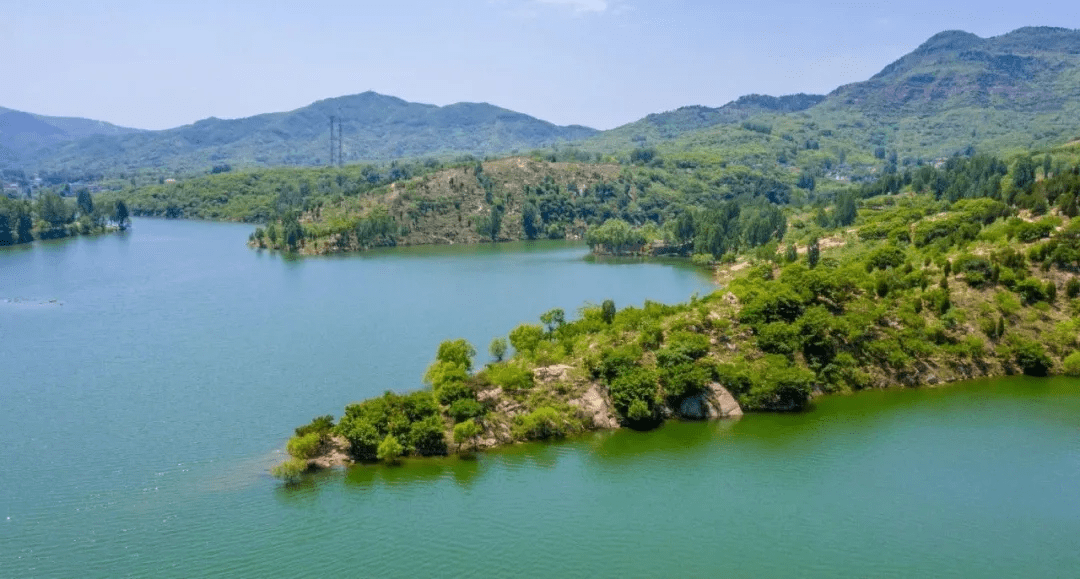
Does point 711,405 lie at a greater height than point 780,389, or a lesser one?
lesser

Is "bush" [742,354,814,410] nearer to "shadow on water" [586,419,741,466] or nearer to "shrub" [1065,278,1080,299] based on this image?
"shadow on water" [586,419,741,466]

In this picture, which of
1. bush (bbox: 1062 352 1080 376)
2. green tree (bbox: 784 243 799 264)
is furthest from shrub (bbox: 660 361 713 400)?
green tree (bbox: 784 243 799 264)

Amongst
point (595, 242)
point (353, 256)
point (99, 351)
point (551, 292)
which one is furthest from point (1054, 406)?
point (353, 256)

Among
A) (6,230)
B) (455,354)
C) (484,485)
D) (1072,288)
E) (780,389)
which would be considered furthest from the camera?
(6,230)

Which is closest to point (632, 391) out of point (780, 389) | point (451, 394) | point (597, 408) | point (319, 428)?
point (597, 408)

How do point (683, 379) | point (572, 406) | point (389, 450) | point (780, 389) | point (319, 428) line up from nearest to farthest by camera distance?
point (389, 450) → point (319, 428) → point (572, 406) → point (683, 379) → point (780, 389)

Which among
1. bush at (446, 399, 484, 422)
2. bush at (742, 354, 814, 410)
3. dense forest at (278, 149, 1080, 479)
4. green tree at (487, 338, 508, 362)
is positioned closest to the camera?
bush at (446, 399, 484, 422)

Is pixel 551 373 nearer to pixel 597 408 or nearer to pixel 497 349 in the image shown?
pixel 597 408
